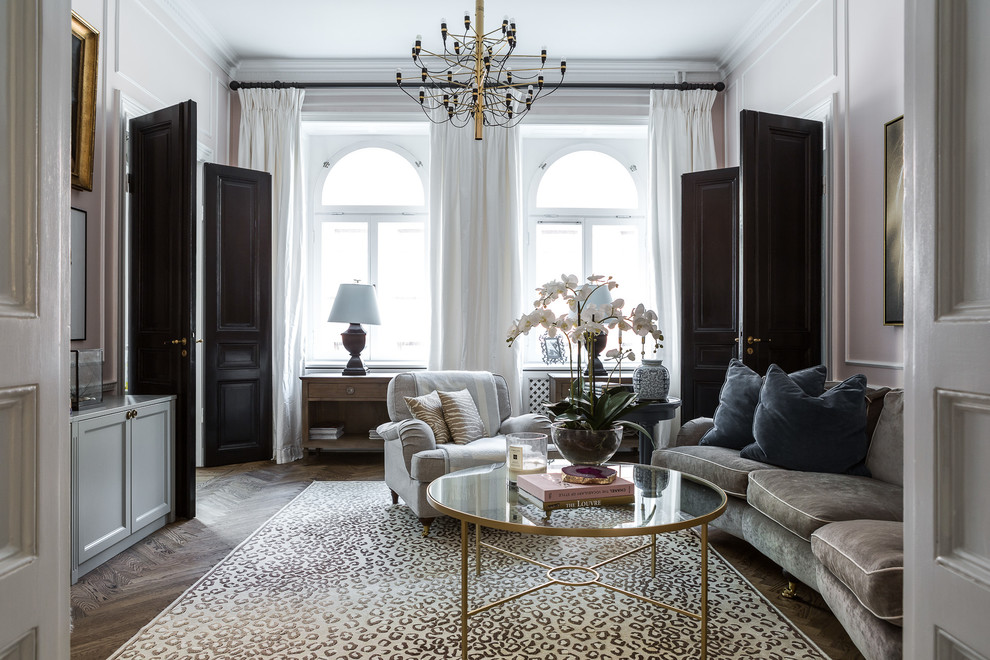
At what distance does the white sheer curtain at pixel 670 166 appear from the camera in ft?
16.9

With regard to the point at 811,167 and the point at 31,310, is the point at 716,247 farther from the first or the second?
the point at 31,310

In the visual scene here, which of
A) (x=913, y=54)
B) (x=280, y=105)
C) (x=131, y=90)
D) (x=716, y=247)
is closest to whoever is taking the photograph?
(x=913, y=54)

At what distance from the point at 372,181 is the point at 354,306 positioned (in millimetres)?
1384

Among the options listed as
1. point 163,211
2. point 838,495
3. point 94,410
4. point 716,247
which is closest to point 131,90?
point 163,211

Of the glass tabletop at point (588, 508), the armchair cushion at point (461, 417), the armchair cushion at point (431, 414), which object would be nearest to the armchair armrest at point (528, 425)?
the armchair cushion at point (461, 417)

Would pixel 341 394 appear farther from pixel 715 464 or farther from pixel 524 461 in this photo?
pixel 715 464

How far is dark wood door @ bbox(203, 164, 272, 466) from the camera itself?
4.73 m

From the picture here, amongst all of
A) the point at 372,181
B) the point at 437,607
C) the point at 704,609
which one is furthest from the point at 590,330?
the point at 372,181

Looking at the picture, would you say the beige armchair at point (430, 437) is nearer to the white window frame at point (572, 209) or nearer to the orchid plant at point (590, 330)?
the orchid plant at point (590, 330)

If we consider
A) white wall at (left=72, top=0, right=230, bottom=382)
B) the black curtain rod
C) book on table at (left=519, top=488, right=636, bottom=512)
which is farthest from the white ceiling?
book on table at (left=519, top=488, right=636, bottom=512)

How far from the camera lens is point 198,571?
8.90 feet

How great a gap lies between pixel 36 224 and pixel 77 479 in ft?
7.66

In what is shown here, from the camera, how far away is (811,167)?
3912mm

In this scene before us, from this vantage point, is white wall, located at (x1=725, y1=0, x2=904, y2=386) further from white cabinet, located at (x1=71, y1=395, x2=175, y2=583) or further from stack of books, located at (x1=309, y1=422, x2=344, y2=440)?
white cabinet, located at (x1=71, y1=395, x2=175, y2=583)
